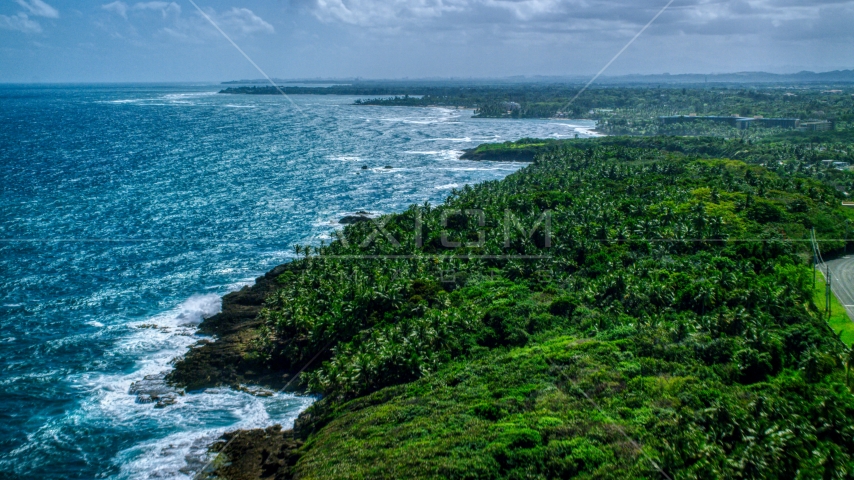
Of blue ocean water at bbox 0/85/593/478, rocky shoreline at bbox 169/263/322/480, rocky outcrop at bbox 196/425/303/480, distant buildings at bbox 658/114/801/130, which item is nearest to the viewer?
rocky outcrop at bbox 196/425/303/480

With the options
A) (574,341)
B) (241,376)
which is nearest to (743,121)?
(574,341)

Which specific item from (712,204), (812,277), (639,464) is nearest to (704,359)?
(639,464)

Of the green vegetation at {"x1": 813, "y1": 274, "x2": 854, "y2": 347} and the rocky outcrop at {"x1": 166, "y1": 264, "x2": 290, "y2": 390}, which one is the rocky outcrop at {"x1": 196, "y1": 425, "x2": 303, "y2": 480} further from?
the green vegetation at {"x1": 813, "y1": 274, "x2": 854, "y2": 347}

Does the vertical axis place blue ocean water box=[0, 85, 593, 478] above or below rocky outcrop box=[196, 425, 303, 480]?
above

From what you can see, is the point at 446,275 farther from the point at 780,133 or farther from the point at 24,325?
the point at 780,133

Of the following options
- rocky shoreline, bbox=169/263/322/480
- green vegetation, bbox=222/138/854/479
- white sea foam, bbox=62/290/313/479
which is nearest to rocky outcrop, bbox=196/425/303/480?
rocky shoreline, bbox=169/263/322/480

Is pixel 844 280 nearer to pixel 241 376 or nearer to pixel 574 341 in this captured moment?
pixel 574 341
